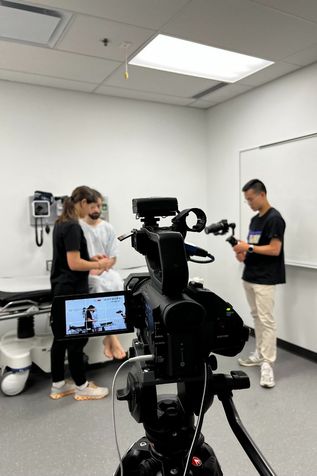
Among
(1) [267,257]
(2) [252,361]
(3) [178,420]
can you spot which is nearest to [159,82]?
(1) [267,257]

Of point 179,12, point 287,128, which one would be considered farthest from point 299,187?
point 179,12

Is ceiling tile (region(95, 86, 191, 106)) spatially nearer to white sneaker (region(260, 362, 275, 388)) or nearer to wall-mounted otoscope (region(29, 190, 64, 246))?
wall-mounted otoscope (region(29, 190, 64, 246))

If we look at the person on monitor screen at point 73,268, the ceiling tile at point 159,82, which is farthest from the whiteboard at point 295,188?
the person on monitor screen at point 73,268

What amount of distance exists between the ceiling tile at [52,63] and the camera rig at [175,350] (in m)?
2.22

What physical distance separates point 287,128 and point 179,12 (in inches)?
60.4

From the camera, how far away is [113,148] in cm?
367

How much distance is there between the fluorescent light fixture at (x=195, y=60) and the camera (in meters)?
2.57

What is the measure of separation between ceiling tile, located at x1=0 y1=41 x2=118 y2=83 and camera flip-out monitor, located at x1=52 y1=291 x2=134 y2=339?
2.26 metres

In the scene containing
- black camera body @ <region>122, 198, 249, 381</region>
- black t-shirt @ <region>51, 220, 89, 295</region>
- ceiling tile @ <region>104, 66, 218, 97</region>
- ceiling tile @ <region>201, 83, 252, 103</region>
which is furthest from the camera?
ceiling tile @ <region>201, 83, 252, 103</region>

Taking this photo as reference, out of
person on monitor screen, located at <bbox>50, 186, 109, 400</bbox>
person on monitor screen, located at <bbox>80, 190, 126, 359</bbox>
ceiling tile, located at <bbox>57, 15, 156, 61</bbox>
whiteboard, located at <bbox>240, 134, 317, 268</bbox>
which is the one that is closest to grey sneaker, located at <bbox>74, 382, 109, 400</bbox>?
person on monitor screen, located at <bbox>50, 186, 109, 400</bbox>

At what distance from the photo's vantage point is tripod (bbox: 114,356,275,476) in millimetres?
792

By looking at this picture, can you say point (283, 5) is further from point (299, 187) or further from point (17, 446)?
point (17, 446)

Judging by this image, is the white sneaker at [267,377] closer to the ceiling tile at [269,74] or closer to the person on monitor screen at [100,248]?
the person on monitor screen at [100,248]

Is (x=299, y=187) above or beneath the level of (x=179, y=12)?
beneath
